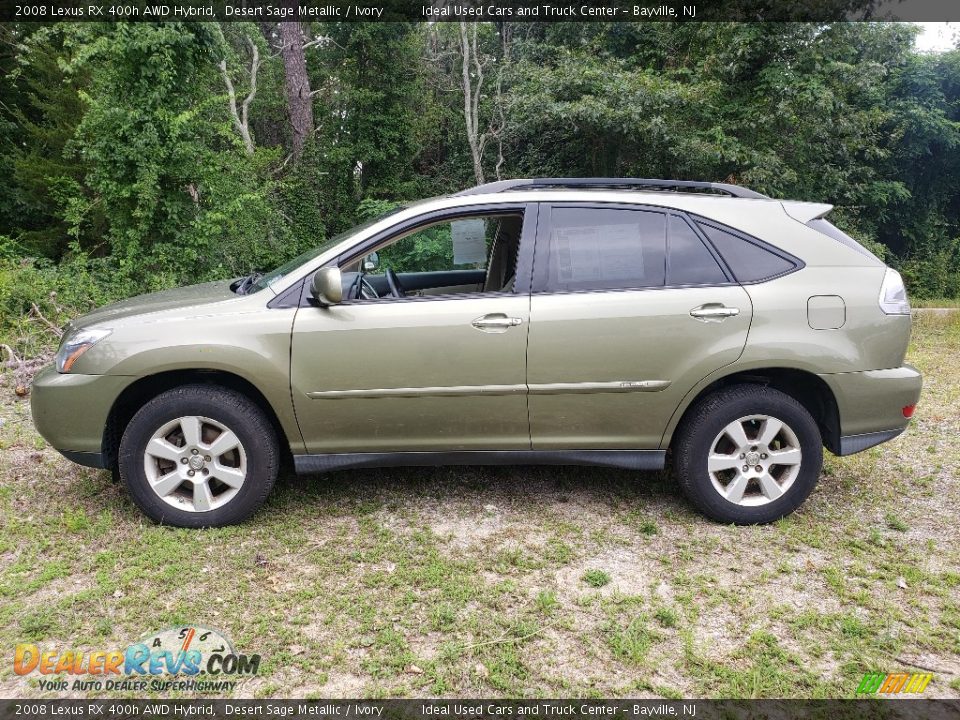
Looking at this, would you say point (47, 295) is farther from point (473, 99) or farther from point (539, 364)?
point (473, 99)

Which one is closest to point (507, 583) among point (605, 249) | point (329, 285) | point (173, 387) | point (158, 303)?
point (329, 285)

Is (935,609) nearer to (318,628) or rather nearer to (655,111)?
(318,628)

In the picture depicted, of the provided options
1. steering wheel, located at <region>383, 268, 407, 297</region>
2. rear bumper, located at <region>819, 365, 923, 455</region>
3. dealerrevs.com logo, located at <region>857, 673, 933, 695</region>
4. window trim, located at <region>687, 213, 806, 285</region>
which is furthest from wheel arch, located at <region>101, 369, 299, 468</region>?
rear bumper, located at <region>819, 365, 923, 455</region>

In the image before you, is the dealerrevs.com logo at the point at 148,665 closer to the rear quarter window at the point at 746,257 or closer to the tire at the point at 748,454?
the tire at the point at 748,454

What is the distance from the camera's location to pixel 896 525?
148 inches

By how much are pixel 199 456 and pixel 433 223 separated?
1.72 meters

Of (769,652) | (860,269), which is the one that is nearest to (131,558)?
(769,652)

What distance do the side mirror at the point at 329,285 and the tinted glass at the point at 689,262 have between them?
170 centimetres

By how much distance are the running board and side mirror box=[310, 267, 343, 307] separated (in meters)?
0.85

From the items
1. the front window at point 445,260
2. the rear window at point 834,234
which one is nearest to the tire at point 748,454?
the rear window at point 834,234

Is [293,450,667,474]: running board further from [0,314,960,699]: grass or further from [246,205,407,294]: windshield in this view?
[246,205,407,294]: windshield

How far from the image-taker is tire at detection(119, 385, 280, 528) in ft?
11.5

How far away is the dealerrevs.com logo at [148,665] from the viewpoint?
2521 mm

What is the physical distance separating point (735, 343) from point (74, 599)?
3.33 metres
